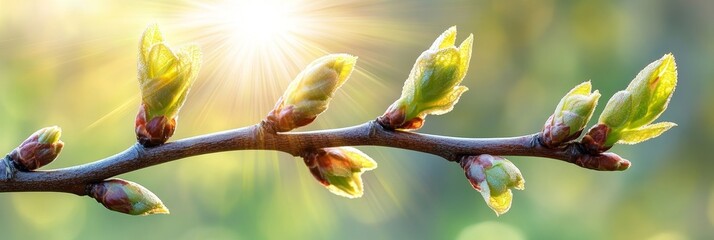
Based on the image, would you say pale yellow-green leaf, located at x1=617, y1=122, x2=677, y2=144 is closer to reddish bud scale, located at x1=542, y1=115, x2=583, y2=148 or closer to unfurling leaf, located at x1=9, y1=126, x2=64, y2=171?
reddish bud scale, located at x1=542, y1=115, x2=583, y2=148

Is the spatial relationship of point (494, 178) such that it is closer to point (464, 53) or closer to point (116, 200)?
point (464, 53)

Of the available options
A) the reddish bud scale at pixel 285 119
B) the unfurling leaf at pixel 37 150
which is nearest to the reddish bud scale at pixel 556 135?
the reddish bud scale at pixel 285 119

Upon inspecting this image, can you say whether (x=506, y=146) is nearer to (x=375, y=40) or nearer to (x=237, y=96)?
(x=237, y=96)

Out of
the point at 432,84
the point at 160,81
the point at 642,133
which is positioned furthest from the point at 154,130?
the point at 642,133

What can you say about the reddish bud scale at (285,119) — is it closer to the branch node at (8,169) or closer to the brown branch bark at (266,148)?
the brown branch bark at (266,148)

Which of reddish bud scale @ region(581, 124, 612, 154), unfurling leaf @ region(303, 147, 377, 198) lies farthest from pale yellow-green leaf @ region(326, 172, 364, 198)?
reddish bud scale @ region(581, 124, 612, 154)

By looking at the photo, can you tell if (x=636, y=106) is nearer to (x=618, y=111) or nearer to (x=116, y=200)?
(x=618, y=111)

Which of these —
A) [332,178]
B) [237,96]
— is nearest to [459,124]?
[237,96]
